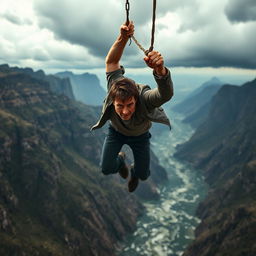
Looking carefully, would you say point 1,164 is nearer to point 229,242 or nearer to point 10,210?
point 10,210

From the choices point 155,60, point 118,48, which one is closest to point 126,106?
point 118,48

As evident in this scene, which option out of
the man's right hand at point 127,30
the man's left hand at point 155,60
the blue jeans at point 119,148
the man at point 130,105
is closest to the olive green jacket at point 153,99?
the man at point 130,105

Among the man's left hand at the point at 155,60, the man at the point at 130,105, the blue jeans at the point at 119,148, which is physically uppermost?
the man's left hand at the point at 155,60

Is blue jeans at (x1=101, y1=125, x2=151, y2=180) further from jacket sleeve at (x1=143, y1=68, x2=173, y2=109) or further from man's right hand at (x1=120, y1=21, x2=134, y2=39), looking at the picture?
man's right hand at (x1=120, y1=21, x2=134, y2=39)

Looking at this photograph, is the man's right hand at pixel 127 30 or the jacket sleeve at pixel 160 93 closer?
the jacket sleeve at pixel 160 93

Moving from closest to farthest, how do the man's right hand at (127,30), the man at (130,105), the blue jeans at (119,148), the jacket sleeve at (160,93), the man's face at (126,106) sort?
the jacket sleeve at (160,93) → the man at (130,105) → the man's face at (126,106) → the man's right hand at (127,30) → the blue jeans at (119,148)

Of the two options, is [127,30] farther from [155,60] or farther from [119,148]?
[119,148]

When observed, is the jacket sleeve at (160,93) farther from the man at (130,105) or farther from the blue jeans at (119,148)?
the blue jeans at (119,148)
